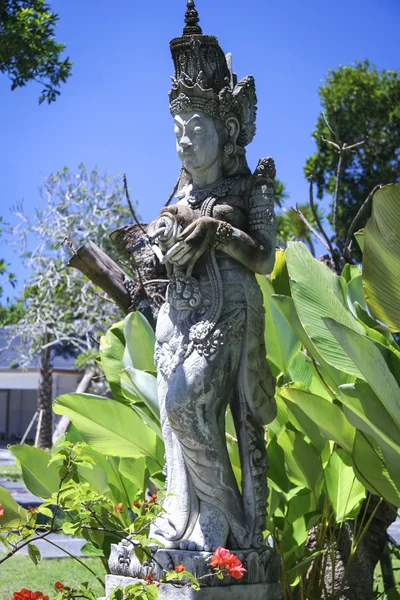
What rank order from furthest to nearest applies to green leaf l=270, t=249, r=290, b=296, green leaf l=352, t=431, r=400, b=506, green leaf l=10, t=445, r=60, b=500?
green leaf l=270, t=249, r=290, b=296
green leaf l=10, t=445, r=60, b=500
green leaf l=352, t=431, r=400, b=506

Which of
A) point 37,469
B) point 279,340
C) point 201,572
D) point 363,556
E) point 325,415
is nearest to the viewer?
point 201,572

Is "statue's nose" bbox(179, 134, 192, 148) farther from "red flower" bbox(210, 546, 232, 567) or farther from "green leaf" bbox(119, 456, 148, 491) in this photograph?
"green leaf" bbox(119, 456, 148, 491)

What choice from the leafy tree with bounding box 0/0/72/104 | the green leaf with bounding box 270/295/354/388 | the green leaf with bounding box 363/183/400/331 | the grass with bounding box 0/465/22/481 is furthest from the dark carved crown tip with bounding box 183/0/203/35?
the grass with bounding box 0/465/22/481

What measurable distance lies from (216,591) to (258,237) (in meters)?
1.64

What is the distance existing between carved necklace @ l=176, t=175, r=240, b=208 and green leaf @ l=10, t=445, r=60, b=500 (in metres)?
2.12

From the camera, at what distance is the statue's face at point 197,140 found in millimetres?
4332

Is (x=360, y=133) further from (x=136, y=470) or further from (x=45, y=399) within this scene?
(x=136, y=470)

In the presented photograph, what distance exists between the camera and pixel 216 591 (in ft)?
12.6

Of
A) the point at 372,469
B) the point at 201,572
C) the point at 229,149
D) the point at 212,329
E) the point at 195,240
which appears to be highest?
the point at 229,149

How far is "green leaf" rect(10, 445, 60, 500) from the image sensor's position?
18.3ft

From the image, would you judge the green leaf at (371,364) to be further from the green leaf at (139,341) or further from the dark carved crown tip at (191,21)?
the green leaf at (139,341)

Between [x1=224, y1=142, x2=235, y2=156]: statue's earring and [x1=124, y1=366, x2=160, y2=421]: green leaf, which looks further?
[x1=124, y1=366, x2=160, y2=421]: green leaf

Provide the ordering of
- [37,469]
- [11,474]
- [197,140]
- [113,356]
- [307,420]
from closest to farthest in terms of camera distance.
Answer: [197,140]
[307,420]
[37,469]
[113,356]
[11,474]

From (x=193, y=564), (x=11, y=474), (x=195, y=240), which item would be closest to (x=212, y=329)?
(x=195, y=240)
